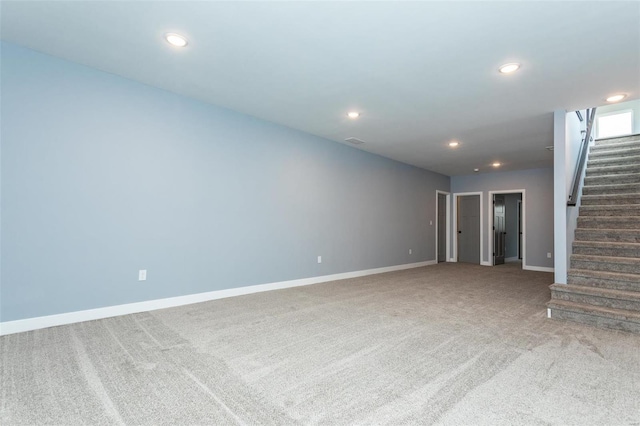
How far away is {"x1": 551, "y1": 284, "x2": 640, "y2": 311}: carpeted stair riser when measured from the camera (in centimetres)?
342

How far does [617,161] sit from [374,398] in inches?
248

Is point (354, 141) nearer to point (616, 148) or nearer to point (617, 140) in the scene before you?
point (616, 148)

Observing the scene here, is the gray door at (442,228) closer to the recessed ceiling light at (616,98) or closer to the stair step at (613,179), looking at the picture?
the stair step at (613,179)

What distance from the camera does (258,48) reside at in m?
2.91

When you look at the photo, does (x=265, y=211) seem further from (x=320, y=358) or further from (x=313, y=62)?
(x=320, y=358)

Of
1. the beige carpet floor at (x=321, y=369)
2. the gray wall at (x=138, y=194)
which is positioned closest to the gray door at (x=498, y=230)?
the gray wall at (x=138, y=194)

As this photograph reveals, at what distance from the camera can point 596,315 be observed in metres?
3.41

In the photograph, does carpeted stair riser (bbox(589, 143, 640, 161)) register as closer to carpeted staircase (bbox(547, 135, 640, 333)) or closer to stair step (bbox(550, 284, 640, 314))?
carpeted staircase (bbox(547, 135, 640, 333))

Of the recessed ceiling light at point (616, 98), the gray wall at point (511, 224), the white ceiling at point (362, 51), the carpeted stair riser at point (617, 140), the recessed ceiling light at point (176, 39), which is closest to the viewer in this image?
the white ceiling at point (362, 51)

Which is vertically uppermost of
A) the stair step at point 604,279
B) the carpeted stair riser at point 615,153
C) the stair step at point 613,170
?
the carpeted stair riser at point 615,153

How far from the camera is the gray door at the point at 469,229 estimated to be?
902 cm

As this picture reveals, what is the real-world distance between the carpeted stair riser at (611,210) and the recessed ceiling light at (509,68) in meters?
3.01

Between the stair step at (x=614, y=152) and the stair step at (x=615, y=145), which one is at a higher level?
the stair step at (x=615, y=145)

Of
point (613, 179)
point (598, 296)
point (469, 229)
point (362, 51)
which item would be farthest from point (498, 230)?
point (362, 51)
